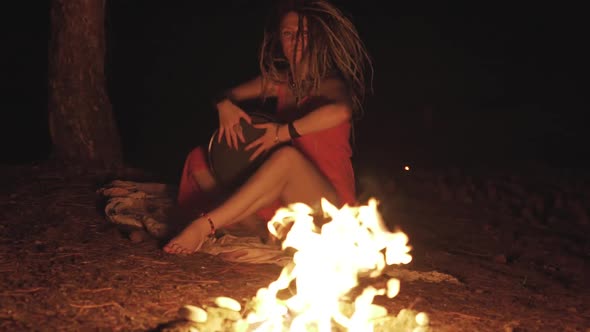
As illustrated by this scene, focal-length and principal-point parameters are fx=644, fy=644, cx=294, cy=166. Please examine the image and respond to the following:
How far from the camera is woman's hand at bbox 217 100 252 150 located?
4137mm

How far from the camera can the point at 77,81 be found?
543 centimetres

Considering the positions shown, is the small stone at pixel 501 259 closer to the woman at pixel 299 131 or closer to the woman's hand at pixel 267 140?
the woman at pixel 299 131

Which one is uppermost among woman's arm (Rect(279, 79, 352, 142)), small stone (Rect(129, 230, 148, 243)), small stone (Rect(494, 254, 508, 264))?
woman's arm (Rect(279, 79, 352, 142))

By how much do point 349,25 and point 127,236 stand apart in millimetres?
1986

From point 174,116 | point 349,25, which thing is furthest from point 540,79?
point 349,25

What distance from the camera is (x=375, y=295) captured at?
3361mm

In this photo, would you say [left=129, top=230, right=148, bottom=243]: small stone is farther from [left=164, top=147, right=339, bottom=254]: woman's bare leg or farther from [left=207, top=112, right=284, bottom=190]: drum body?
[left=207, top=112, right=284, bottom=190]: drum body

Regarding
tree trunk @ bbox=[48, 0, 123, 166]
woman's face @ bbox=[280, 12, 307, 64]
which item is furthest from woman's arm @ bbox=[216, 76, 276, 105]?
tree trunk @ bbox=[48, 0, 123, 166]

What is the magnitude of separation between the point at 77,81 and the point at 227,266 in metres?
2.62

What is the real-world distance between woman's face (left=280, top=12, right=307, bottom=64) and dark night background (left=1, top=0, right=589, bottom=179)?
264 centimetres

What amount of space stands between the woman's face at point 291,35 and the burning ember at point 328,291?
1.07 m

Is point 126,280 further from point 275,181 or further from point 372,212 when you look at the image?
point 372,212

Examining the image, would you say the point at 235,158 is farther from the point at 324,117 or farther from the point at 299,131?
the point at 324,117

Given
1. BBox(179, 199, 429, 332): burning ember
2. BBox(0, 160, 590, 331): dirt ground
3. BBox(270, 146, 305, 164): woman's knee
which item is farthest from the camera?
BBox(270, 146, 305, 164): woman's knee
